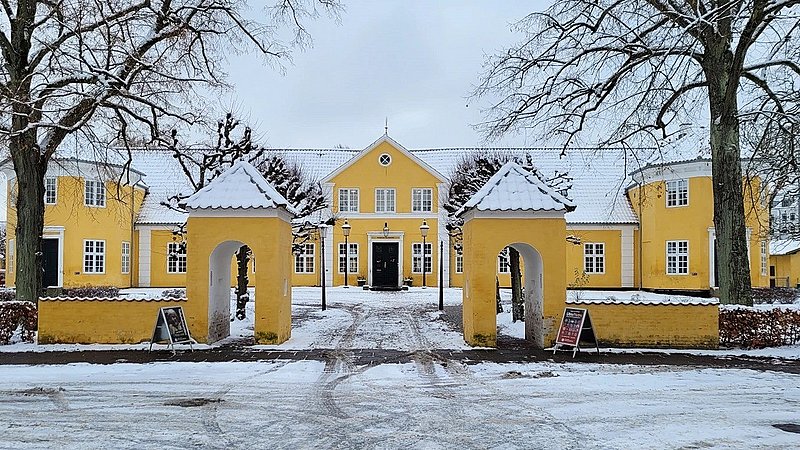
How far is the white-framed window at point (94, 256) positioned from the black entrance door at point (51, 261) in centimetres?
128

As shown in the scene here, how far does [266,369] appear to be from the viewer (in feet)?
42.0

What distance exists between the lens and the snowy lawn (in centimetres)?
802

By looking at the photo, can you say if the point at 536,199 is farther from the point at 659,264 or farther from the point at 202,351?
the point at 659,264

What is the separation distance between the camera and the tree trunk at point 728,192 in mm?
16703

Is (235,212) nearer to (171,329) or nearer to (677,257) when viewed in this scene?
(171,329)

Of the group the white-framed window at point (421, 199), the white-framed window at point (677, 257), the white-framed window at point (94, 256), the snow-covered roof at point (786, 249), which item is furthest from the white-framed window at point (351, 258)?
the snow-covered roof at point (786, 249)

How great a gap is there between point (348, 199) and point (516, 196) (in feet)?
80.5

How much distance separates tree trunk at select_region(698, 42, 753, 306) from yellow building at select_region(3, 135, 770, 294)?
18227mm

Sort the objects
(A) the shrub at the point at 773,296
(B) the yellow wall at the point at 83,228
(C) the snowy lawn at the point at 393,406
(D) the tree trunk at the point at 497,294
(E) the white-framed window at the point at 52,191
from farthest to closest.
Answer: (B) the yellow wall at the point at 83,228, (E) the white-framed window at the point at 52,191, (A) the shrub at the point at 773,296, (D) the tree trunk at the point at 497,294, (C) the snowy lawn at the point at 393,406

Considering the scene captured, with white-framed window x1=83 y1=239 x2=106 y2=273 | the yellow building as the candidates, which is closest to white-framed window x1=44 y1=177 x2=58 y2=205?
the yellow building

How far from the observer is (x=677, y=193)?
35.0 metres

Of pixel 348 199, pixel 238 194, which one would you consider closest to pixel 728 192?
pixel 238 194

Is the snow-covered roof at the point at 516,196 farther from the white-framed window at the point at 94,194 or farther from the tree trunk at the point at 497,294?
the white-framed window at the point at 94,194

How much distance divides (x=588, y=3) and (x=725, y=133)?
14.4ft
